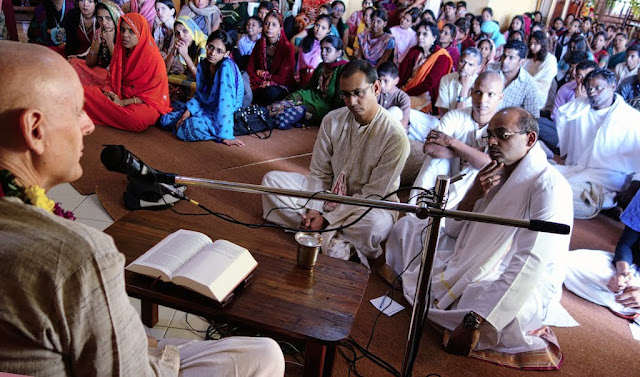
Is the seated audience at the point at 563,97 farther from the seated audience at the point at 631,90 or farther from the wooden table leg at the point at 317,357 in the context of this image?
the wooden table leg at the point at 317,357

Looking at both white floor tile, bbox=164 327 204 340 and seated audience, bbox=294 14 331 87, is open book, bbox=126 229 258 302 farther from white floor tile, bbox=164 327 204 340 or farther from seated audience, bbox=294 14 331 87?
seated audience, bbox=294 14 331 87

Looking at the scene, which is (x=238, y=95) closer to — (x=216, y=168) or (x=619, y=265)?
(x=216, y=168)

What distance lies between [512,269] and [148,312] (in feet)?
5.04

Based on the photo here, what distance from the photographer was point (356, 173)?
293cm

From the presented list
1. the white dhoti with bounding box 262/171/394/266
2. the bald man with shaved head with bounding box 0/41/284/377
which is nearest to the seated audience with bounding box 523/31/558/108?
the white dhoti with bounding box 262/171/394/266

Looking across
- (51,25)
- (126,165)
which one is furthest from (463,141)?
(51,25)

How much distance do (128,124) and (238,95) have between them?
3.42 ft

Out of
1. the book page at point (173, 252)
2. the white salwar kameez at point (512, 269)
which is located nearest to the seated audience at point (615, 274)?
the white salwar kameez at point (512, 269)

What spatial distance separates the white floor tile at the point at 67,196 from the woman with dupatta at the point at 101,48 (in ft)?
6.57

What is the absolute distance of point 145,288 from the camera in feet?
5.03

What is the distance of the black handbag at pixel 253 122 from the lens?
477 centimetres

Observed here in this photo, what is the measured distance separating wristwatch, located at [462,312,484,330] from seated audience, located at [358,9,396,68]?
5.06 metres

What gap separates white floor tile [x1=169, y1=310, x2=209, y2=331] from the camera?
2.15 meters

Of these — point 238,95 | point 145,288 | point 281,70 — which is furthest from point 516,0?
point 145,288
